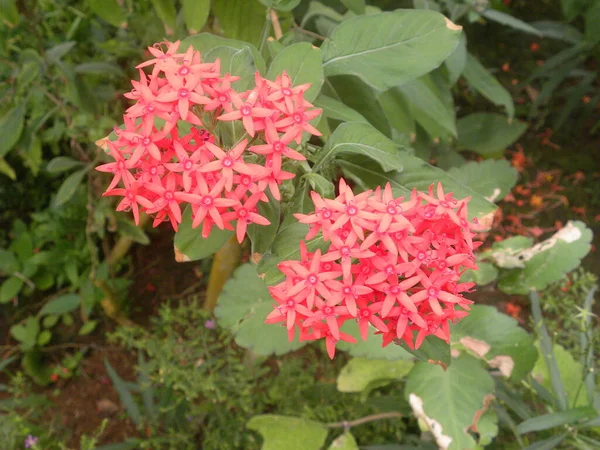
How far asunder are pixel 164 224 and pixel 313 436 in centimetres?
99

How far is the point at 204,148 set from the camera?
24.1 inches

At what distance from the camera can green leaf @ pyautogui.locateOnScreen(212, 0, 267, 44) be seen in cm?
94

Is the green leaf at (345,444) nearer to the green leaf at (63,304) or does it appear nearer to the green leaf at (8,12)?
the green leaf at (63,304)

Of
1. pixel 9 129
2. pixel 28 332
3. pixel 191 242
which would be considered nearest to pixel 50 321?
pixel 28 332

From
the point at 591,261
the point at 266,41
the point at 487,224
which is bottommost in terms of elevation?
the point at 591,261

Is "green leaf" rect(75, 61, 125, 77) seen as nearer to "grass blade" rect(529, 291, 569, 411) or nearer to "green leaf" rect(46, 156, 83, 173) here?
"green leaf" rect(46, 156, 83, 173)

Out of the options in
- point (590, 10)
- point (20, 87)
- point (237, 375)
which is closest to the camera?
point (20, 87)

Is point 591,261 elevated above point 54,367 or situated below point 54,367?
above

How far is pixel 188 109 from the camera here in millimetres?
628

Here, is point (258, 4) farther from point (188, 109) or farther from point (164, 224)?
point (164, 224)

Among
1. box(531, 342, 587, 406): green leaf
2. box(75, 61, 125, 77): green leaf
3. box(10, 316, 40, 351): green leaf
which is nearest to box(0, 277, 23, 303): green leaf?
box(10, 316, 40, 351): green leaf

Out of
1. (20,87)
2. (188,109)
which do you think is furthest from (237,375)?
(188,109)

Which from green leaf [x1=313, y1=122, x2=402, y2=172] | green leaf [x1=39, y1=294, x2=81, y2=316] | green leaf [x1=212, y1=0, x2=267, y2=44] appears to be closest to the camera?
green leaf [x1=313, y1=122, x2=402, y2=172]

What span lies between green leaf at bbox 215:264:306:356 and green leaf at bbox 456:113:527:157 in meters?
1.01
